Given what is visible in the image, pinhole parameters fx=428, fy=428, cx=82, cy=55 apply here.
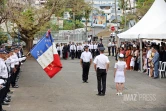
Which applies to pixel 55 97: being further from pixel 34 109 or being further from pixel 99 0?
pixel 99 0

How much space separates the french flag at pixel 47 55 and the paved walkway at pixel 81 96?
1020mm

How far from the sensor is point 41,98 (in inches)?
580

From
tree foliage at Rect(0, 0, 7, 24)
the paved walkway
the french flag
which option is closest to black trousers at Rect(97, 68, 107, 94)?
the paved walkway

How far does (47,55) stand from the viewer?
1477 cm

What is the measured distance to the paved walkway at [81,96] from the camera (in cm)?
1287

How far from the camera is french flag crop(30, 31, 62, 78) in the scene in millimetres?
14578

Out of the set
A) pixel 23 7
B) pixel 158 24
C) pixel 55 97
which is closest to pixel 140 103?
pixel 55 97

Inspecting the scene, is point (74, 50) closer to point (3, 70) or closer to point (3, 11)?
point (3, 11)

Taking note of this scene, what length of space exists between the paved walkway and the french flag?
1.02 metres

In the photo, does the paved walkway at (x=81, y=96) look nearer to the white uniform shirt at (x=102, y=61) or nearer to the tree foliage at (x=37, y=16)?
the white uniform shirt at (x=102, y=61)

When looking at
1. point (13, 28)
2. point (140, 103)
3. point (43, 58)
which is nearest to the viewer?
point (140, 103)

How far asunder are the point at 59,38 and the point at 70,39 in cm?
128

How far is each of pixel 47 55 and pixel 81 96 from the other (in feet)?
6.31

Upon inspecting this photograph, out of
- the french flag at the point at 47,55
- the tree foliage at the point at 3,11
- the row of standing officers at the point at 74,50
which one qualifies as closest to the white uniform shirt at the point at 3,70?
the french flag at the point at 47,55
